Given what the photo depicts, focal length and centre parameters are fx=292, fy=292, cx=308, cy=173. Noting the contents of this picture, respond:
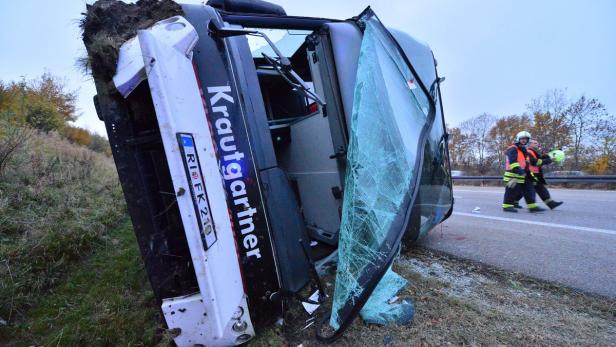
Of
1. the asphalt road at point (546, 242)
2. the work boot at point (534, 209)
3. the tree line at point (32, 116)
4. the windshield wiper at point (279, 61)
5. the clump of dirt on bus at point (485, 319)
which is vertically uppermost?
the tree line at point (32, 116)

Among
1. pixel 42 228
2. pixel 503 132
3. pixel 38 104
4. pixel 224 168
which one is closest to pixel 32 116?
pixel 38 104

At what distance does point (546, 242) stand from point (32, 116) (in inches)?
634

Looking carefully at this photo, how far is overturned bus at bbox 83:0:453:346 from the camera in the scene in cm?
148

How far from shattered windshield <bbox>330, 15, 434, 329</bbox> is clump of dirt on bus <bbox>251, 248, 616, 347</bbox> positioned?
0.21 metres

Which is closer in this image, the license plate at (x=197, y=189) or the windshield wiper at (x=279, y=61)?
the license plate at (x=197, y=189)

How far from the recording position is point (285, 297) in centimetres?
182

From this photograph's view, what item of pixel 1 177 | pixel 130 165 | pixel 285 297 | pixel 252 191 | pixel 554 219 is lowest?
pixel 554 219

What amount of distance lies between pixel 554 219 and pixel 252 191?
481 centimetres

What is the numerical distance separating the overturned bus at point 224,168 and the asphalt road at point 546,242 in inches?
63.6

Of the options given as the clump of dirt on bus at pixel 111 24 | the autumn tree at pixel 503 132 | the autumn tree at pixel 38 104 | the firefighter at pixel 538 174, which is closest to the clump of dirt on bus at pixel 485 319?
the clump of dirt on bus at pixel 111 24

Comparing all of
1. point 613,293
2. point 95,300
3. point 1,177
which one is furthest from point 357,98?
point 1,177

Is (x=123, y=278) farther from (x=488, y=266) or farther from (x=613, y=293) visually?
(x=613, y=293)

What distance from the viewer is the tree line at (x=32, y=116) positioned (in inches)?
199

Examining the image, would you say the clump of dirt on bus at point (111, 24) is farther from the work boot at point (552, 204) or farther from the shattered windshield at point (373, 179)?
the work boot at point (552, 204)
